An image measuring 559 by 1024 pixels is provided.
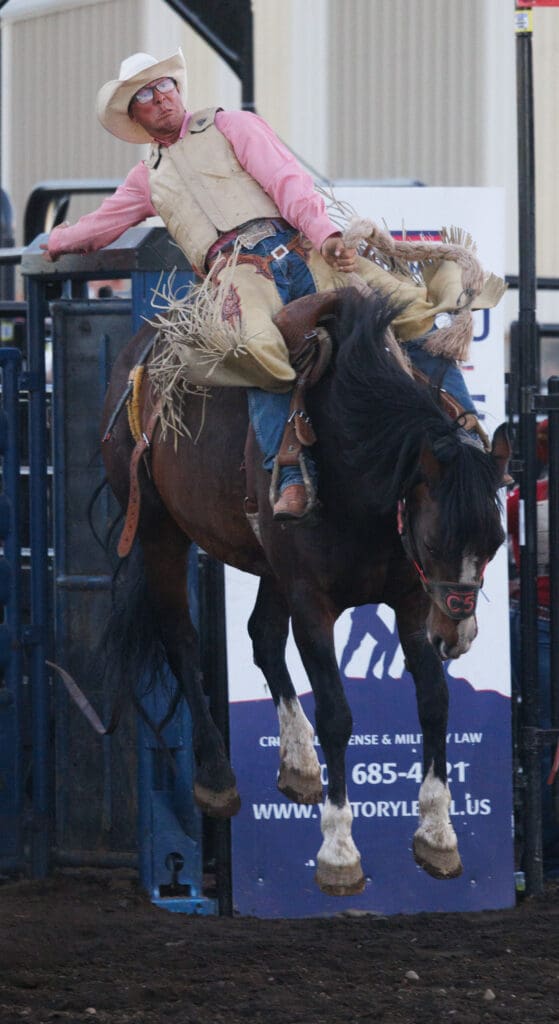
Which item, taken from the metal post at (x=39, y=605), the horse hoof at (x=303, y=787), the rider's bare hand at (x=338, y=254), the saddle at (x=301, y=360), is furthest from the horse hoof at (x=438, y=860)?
the metal post at (x=39, y=605)

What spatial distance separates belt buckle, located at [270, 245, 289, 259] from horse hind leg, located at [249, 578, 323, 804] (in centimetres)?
93

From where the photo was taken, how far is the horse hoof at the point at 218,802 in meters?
4.15

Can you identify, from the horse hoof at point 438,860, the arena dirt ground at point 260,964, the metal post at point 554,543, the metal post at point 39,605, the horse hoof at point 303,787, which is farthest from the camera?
the metal post at point 39,605

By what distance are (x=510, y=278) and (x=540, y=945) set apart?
2.46m

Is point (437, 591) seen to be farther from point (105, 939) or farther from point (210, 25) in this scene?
point (210, 25)

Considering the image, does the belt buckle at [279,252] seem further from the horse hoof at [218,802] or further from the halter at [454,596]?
the horse hoof at [218,802]

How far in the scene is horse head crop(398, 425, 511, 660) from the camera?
10.7 feet

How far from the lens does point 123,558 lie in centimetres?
462

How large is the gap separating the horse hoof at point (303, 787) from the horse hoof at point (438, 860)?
0.35 m

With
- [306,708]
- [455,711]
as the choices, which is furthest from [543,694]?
[306,708]

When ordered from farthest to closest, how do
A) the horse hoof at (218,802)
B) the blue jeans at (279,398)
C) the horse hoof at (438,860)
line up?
the horse hoof at (218,802) → the blue jeans at (279,398) → the horse hoof at (438,860)

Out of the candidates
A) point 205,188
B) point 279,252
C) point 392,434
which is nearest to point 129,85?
point 205,188

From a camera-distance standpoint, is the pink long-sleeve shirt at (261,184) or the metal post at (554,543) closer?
the pink long-sleeve shirt at (261,184)

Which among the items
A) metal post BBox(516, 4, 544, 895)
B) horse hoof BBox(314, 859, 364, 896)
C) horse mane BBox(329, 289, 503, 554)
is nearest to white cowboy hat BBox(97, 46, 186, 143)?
horse mane BBox(329, 289, 503, 554)
